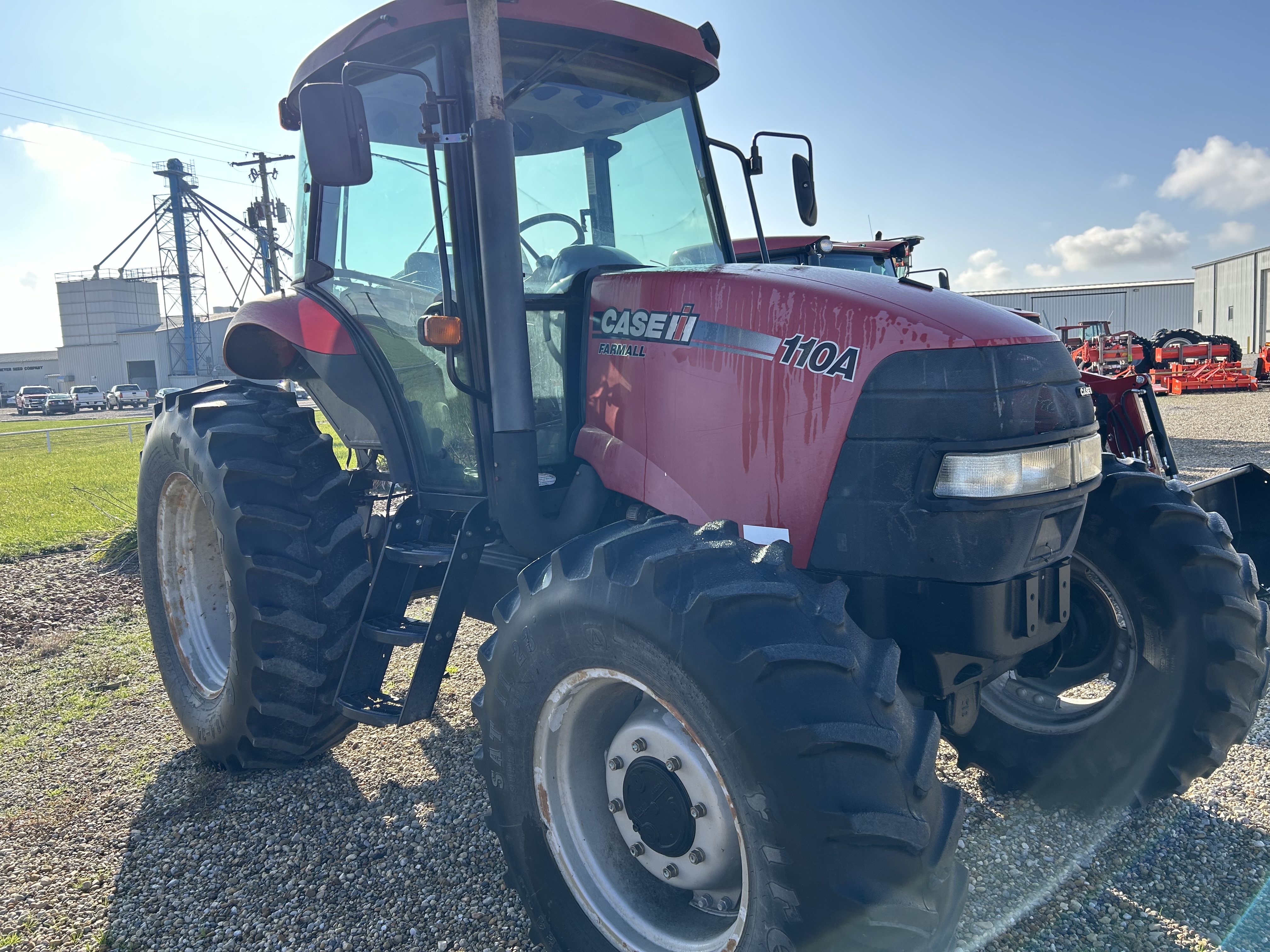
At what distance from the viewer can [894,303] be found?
2121mm

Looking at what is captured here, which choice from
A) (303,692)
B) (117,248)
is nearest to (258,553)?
(303,692)

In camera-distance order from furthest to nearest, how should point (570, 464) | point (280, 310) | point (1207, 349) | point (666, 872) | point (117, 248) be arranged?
point (117, 248) → point (1207, 349) → point (280, 310) → point (570, 464) → point (666, 872)

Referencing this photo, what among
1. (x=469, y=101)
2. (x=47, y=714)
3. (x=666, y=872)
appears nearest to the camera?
(x=666, y=872)

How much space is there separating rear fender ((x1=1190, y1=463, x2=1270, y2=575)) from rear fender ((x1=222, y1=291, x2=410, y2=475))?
3563 mm

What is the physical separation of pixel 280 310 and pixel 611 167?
1515 millimetres

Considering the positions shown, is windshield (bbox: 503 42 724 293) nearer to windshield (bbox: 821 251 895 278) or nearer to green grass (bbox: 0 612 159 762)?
green grass (bbox: 0 612 159 762)

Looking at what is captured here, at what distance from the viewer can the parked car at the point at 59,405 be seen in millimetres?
44156

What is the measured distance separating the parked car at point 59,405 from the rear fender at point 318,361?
49.1 meters

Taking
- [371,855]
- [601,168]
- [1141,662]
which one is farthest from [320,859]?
[1141,662]

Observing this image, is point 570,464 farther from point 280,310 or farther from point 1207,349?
point 1207,349

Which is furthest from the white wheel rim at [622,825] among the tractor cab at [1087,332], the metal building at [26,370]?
the metal building at [26,370]

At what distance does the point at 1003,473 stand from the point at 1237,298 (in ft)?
150

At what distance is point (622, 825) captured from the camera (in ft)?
7.22

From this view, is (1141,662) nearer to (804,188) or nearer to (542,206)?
(804,188)
